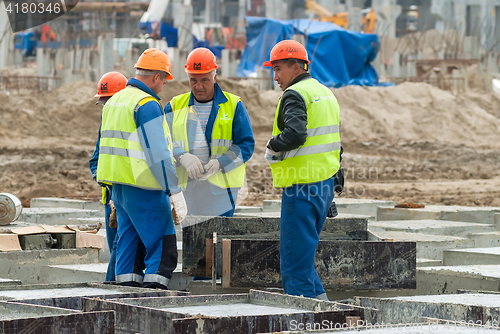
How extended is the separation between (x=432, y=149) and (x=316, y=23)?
871cm

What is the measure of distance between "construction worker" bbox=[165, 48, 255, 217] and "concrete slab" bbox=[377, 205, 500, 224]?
460 cm

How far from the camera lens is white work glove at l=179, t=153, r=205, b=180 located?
5.73 meters

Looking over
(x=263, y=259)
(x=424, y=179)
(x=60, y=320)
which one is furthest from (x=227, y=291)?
(x=424, y=179)

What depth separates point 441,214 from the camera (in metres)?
9.93

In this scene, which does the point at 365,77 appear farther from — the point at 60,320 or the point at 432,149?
the point at 60,320

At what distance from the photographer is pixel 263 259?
205 inches

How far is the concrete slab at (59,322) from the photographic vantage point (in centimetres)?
319

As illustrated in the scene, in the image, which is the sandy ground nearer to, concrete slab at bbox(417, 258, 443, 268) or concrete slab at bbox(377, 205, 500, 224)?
concrete slab at bbox(377, 205, 500, 224)

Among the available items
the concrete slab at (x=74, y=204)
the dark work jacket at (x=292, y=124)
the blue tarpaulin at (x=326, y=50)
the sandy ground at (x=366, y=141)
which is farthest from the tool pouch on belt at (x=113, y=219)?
the blue tarpaulin at (x=326, y=50)

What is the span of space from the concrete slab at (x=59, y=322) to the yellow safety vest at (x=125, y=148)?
1.53 m

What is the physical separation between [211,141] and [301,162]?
1.33 metres

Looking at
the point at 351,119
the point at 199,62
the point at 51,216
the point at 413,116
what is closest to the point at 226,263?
the point at 199,62

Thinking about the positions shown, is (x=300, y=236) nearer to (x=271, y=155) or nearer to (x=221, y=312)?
(x=271, y=155)

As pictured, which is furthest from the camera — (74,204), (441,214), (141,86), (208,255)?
(74,204)
